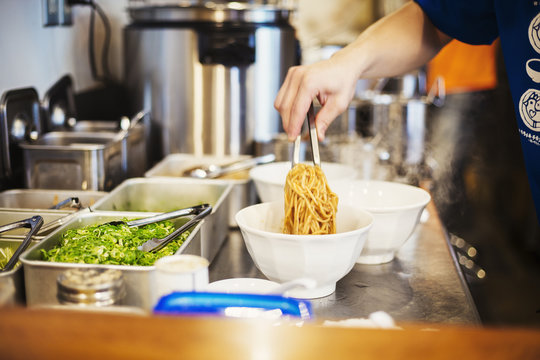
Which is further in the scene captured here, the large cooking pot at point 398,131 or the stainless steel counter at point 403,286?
the large cooking pot at point 398,131

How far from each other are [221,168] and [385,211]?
2.34ft

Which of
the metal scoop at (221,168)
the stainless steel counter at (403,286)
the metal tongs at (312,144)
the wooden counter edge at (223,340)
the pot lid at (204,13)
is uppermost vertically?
the pot lid at (204,13)

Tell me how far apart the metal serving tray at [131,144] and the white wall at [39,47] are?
198 mm

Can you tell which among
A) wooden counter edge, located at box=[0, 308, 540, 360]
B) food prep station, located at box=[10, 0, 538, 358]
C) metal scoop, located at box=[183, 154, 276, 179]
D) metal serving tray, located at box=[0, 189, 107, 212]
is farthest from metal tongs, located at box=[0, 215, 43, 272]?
metal scoop, located at box=[183, 154, 276, 179]

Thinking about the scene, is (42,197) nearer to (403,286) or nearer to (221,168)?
(221,168)

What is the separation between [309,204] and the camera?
4.00 feet

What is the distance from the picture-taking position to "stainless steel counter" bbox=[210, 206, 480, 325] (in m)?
1.13

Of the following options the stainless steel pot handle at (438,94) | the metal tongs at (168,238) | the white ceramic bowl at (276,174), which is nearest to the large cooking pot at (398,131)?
the stainless steel pot handle at (438,94)

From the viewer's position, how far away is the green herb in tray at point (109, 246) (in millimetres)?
1083

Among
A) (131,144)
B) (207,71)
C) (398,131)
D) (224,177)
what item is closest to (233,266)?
(224,177)

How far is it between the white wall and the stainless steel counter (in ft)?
2.93

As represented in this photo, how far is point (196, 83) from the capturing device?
2219 mm

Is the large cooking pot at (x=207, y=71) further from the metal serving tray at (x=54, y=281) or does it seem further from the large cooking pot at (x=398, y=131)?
the metal serving tray at (x=54, y=281)

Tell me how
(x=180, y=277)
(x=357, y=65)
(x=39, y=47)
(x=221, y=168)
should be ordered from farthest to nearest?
(x=39, y=47) → (x=221, y=168) → (x=357, y=65) → (x=180, y=277)
